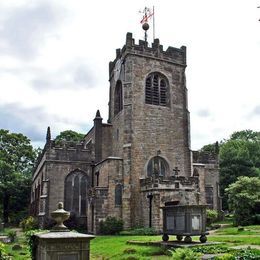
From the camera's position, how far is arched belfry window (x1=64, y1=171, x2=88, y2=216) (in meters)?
34.5

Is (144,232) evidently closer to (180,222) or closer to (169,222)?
(169,222)

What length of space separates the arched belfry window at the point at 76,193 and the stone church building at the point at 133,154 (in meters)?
0.09

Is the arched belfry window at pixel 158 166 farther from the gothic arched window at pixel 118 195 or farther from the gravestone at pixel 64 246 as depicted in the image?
the gravestone at pixel 64 246

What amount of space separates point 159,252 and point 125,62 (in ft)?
73.2

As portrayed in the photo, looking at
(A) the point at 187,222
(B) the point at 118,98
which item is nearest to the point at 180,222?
(A) the point at 187,222

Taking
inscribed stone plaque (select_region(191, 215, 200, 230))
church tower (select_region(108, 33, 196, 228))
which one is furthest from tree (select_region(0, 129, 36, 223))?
inscribed stone plaque (select_region(191, 215, 200, 230))

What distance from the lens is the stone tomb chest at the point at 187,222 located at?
1700cm

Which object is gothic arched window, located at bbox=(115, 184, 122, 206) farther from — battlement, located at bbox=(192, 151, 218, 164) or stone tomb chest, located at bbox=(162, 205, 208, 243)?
stone tomb chest, located at bbox=(162, 205, 208, 243)

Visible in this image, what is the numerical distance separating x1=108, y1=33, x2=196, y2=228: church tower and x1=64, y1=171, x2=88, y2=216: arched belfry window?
4421mm

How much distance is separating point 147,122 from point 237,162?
75.8ft

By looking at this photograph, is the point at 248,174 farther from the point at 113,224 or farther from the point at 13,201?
the point at 13,201

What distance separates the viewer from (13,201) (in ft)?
166

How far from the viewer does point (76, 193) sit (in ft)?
115

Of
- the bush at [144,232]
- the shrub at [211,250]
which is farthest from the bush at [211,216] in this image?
the shrub at [211,250]
